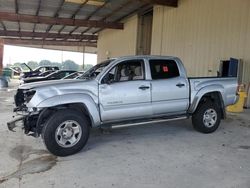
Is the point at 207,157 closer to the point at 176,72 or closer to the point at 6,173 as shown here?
the point at 176,72

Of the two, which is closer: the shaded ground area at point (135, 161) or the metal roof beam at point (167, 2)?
the shaded ground area at point (135, 161)

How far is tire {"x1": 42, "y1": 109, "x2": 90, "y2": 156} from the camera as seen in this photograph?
4.44 metres

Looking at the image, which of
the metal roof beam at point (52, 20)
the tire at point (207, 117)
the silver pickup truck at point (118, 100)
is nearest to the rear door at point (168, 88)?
the silver pickup truck at point (118, 100)

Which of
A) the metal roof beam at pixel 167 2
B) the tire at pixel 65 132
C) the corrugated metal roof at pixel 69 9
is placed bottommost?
the tire at pixel 65 132

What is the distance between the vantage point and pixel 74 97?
4.67 meters

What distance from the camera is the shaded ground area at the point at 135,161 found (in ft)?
12.0

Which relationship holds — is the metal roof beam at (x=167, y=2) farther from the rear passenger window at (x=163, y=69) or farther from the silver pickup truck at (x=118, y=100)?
the rear passenger window at (x=163, y=69)

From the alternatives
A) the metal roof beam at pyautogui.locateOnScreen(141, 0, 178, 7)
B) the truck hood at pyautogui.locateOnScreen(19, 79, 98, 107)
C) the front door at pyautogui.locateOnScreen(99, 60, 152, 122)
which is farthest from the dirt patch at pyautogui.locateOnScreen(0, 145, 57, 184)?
the metal roof beam at pyautogui.locateOnScreen(141, 0, 178, 7)

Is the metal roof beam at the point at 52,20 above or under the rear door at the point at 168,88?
above

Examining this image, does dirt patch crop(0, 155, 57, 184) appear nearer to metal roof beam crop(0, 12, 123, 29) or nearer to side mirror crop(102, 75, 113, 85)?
side mirror crop(102, 75, 113, 85)

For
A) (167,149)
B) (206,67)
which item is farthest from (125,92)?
(206,67)

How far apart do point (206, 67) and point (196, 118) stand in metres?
6.66

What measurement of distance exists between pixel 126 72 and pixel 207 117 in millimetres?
2231

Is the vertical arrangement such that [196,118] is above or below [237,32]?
below
